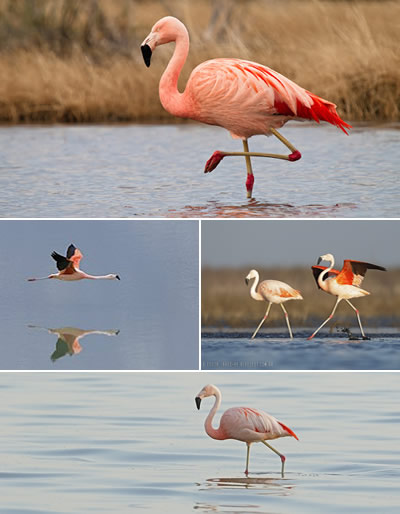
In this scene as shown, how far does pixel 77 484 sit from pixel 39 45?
40.8 feet

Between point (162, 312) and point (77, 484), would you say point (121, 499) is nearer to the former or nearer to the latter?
point (77, 484)

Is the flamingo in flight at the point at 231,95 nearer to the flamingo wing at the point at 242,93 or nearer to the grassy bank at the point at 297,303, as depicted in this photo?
the flamingo wing at the point at 242,93

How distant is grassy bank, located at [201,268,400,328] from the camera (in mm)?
7258

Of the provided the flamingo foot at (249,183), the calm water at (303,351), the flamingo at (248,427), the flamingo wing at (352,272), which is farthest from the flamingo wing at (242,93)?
the flamingo at (248,427)

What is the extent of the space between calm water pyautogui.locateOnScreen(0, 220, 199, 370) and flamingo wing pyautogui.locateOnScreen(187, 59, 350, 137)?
193 centimetres

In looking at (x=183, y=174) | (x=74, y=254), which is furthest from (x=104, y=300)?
(x=183, y=174)

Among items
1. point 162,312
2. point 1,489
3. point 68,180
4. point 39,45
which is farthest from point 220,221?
point 39,45

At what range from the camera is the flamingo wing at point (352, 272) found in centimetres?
723

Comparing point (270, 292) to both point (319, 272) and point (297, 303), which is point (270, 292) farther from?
point (319, 272)

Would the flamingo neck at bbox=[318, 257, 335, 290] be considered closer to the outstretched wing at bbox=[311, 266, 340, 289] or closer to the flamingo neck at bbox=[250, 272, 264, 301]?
the outstretched wing at bbox=[311, 266, 340, 289]

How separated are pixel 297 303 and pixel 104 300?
1.19 meters

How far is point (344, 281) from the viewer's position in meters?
7.38

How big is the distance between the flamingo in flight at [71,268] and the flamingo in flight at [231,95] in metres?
2.00

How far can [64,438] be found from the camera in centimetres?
733
